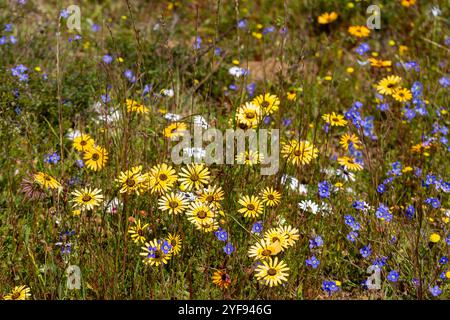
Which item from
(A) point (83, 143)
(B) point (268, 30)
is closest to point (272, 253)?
(A) point (83, 143)

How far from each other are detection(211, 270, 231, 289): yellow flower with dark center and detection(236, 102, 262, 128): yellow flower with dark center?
0.85 m

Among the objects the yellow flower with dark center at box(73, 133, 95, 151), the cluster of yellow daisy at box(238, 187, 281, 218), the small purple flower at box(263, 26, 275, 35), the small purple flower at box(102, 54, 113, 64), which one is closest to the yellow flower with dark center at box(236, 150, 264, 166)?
the cluster of yellow daisy at box(238, 187, 281, 218)

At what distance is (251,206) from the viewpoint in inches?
117

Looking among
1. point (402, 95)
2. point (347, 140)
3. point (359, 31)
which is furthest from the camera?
point (359, 31)

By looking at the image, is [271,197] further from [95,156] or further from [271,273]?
[95,156]

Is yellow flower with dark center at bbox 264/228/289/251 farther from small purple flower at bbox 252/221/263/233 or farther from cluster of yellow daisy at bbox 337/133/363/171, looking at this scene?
cluster of yellow daisy at bbox 337/133/363/171

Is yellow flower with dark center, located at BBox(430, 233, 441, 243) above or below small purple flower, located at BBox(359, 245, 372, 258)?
above

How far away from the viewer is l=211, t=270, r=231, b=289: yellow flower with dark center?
2.70 meters

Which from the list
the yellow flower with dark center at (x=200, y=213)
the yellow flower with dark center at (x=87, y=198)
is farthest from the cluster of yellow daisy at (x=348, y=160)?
the yellow flower with dark center at (x=87, y=198)

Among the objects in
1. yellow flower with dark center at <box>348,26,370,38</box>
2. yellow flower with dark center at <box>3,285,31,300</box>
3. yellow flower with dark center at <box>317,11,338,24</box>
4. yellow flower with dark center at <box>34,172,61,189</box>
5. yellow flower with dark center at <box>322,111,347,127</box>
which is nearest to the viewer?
yellow flower with dark center at <box>3,285,31,300</box>

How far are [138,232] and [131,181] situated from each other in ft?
0.73

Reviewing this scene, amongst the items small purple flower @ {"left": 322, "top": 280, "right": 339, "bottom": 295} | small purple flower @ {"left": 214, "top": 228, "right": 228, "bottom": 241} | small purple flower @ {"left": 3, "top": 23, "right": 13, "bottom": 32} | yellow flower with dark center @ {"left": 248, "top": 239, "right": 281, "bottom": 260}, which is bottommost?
small purple flower @ {"left": 322, "top": 280, "right": 339, "bottom": 295}

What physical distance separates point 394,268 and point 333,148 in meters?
1.45
